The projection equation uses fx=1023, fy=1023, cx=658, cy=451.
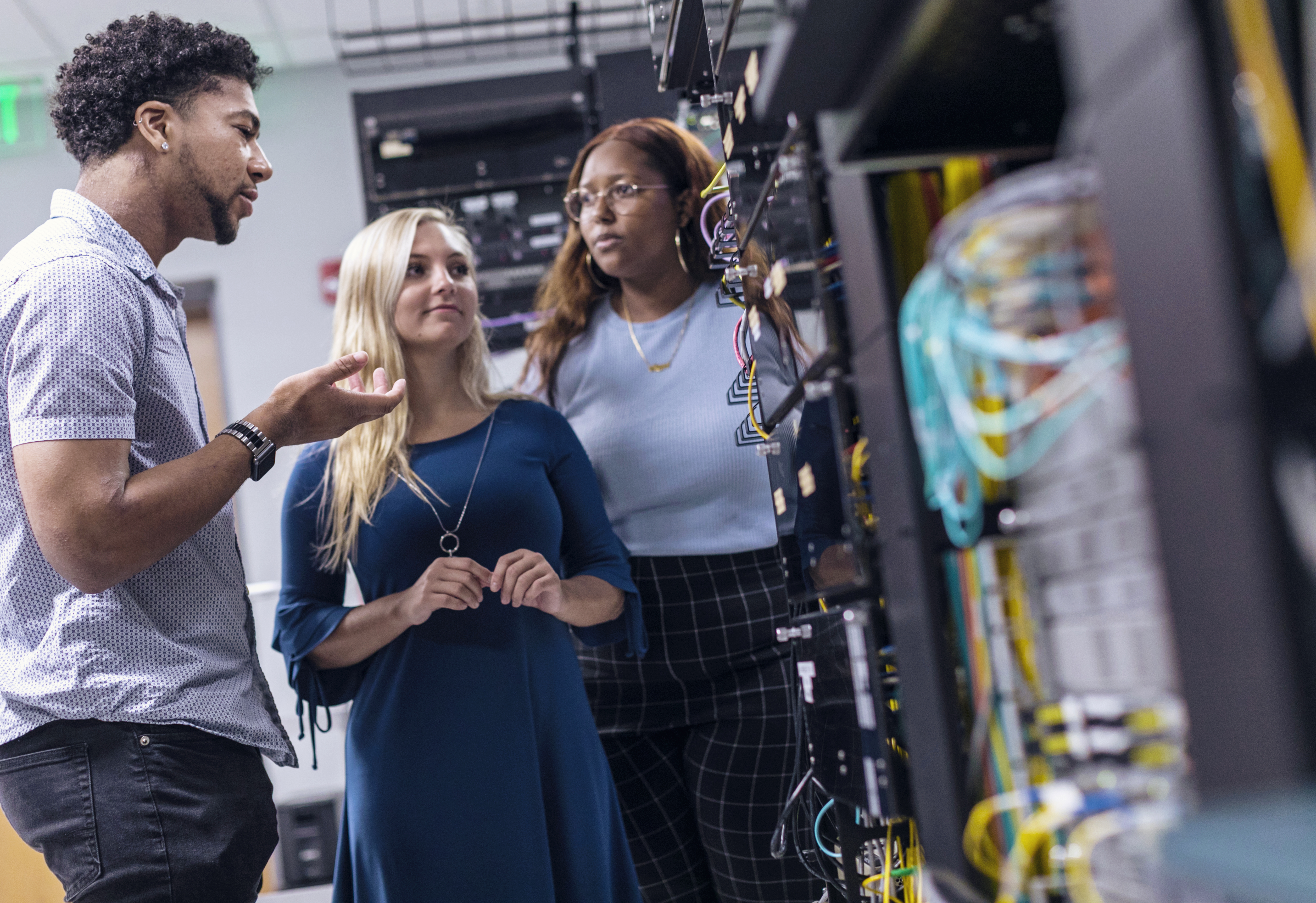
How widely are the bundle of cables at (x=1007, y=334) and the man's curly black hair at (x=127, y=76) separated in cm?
103

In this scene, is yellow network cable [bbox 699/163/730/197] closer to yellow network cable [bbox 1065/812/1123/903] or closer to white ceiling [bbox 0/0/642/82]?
yellow network cable [bbox 1065/812/1123/903]

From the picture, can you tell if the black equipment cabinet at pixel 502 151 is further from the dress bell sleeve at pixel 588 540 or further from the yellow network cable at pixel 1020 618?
the yellow network cable at pixel 1020 618

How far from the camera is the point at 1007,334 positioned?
0.54 meters

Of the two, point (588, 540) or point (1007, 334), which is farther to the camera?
point (588, 540)

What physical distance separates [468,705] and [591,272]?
75 cm

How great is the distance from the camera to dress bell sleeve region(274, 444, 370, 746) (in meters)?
1.36

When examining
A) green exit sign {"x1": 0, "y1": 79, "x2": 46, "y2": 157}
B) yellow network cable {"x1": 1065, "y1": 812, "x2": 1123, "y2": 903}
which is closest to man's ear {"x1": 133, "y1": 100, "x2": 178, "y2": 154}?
yellow network cable {"x1": 1065, "y1": 812, "x2": 1123, "y2": 903}

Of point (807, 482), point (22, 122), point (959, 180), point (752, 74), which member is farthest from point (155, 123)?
point (22, 122)

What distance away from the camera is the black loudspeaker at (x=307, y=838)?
287 centimetres

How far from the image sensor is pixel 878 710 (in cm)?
76

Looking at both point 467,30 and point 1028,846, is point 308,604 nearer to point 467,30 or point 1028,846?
point 1028,846

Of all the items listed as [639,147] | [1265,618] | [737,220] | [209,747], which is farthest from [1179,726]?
[639,147]

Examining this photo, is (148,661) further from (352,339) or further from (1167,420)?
(1167,420)

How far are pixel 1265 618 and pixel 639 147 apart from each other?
1.42m
